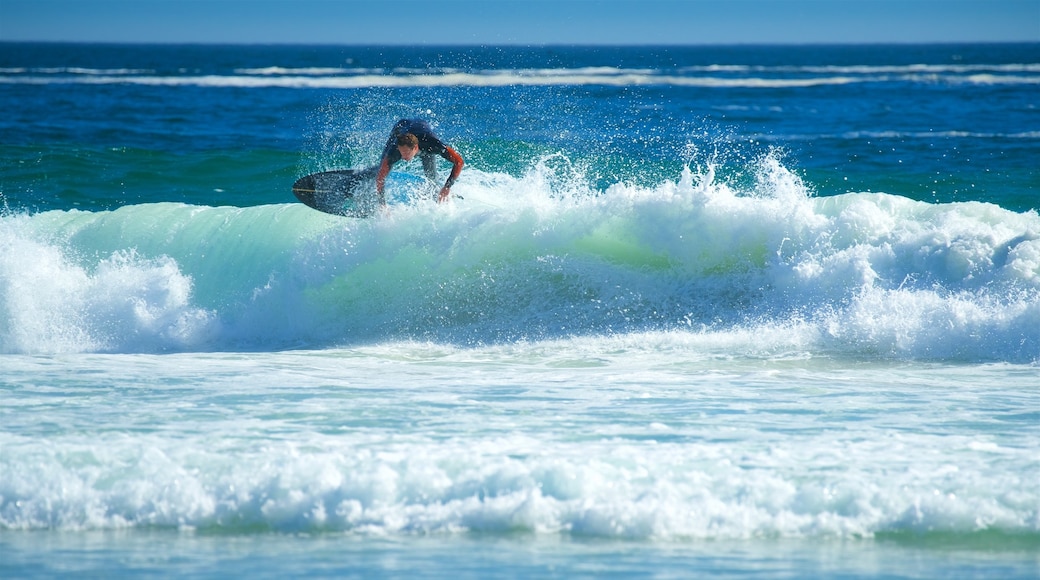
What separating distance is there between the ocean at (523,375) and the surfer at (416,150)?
40cm

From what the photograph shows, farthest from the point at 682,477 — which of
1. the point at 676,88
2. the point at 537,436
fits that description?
the point at 676,88

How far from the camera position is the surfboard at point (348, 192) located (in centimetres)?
1050

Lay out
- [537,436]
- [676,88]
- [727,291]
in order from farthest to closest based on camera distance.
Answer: [676,88], [727,291], [537,436]

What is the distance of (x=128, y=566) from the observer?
4.35m

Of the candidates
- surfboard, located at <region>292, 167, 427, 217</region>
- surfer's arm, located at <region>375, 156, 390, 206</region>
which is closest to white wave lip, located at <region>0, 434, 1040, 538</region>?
surfer's arm, located at <region>375, 156, 390, 206</region>

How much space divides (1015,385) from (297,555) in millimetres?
5023

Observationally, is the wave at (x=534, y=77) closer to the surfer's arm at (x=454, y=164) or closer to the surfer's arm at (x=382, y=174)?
the surfer's arm at (x=382, y=174)

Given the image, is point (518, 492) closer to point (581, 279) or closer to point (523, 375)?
point (523, 375)

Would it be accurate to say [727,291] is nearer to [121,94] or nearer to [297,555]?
[297,555]

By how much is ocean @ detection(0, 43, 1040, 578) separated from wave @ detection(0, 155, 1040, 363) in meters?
0.03

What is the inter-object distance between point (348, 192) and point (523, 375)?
3.76 m

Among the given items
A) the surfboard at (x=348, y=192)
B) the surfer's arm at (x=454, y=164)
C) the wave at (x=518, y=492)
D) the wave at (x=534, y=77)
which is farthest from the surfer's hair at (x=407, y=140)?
the wave at (x=534, y=77)

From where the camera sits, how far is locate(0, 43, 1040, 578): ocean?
466 cm

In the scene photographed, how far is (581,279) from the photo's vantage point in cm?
971
